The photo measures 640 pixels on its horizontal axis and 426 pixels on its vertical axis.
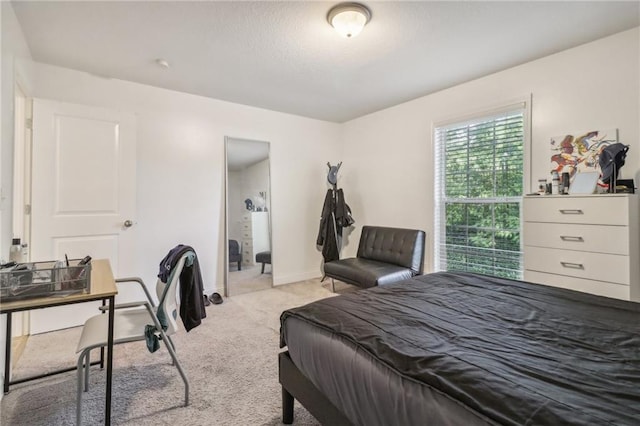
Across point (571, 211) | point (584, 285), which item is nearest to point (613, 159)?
point (571, 211)

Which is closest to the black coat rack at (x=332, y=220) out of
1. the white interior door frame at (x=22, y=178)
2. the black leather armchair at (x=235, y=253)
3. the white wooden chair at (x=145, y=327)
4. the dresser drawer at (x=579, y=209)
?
the black leather armchair at (x=235, y=253)

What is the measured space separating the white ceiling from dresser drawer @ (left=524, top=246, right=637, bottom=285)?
1692mm

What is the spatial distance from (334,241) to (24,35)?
12.1ft

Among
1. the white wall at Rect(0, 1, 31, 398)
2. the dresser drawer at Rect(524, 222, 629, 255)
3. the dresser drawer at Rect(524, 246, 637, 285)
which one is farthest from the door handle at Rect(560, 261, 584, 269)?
the white wall at Rect(0, 1, 31, 398)

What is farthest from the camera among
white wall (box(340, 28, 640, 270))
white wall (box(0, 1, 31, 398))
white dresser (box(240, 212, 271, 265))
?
white dresser (box(240, 212, 271, 265))

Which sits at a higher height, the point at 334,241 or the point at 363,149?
the point at 363,149

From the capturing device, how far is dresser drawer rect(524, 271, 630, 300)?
205 centimetres

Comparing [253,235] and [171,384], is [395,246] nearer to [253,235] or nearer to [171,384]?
[253,235]

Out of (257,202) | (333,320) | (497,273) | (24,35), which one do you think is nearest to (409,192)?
(497,273)

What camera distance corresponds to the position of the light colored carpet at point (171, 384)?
5.37 ft

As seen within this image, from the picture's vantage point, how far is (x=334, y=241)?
441 cm

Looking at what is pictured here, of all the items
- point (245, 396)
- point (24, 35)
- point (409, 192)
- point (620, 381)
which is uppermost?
point (24, 35)

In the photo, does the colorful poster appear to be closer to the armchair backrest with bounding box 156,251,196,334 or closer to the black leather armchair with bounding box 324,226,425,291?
the black leather armchair with bounding box 324,226,425,291

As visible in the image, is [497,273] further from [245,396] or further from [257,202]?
[257,202]
